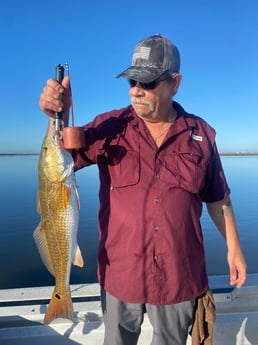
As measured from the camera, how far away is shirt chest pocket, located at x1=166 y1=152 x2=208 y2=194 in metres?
2.39

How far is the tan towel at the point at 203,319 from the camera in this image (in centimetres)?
254

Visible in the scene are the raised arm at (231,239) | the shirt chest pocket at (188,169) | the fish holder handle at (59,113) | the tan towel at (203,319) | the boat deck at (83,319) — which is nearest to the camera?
the fish holder handle at (59,113)

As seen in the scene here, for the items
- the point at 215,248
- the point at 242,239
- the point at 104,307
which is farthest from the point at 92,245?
the point at 104,307

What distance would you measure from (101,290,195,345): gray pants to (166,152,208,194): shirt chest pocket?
2.78ft

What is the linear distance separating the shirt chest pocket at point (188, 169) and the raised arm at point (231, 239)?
392 mm

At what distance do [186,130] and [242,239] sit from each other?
10.1m

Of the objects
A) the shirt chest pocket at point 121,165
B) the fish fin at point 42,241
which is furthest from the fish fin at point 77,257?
the shirt chest pocket at point 121,165

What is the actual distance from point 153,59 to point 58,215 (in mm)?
1268

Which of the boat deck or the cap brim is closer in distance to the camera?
the cap brim

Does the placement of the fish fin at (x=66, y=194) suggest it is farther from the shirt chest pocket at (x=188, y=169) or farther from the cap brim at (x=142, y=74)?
the cap brim at (x=142, y=74)

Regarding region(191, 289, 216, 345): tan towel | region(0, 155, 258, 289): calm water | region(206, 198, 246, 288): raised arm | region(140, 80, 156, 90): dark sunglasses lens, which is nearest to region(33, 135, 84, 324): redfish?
region(140, 80, 156, 90): dark sunglasses lens

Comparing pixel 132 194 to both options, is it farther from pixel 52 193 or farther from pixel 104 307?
pixel 104 307

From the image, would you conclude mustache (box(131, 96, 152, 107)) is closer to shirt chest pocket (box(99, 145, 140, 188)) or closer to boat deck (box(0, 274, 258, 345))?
shirt chest pocket (box(99, 145, 140, 188))

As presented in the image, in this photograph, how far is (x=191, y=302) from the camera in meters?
2.46
